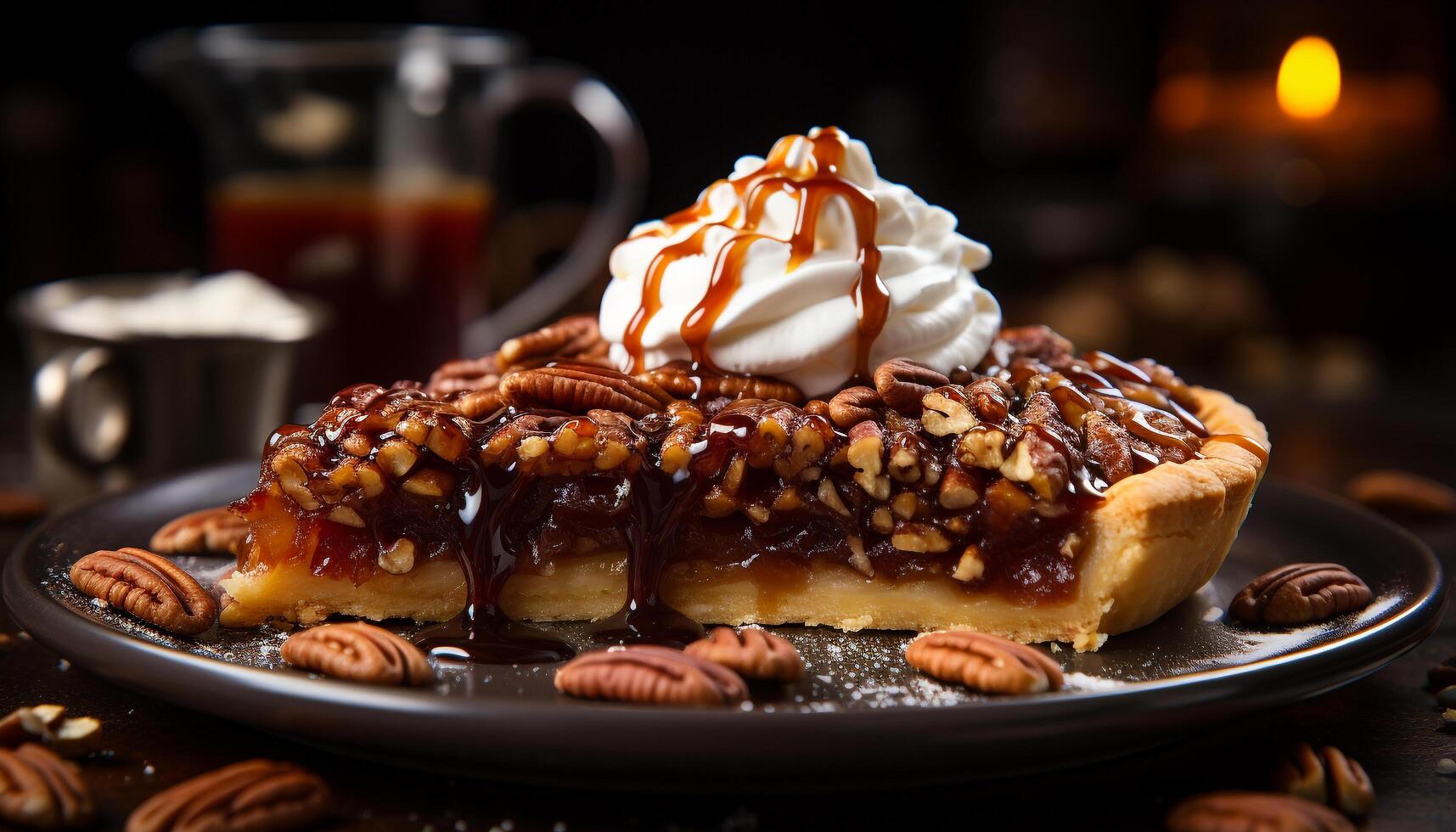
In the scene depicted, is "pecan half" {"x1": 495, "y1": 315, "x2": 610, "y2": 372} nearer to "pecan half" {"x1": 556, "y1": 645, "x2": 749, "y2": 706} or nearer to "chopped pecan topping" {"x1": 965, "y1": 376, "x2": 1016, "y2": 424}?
"chopped pecan topping" {"x1": 965, "y1": 376, "x2": 1016, "y2": 424}

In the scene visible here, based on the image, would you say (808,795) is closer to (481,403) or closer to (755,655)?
(755,655)

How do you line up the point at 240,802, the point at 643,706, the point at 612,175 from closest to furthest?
the point at 240,802 → the point at 643,706 → the point at 612,175

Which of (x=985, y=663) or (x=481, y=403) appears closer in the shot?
(x=985, y=663)

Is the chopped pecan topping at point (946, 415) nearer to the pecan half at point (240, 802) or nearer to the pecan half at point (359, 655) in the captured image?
the pecan half at point (359, 655)

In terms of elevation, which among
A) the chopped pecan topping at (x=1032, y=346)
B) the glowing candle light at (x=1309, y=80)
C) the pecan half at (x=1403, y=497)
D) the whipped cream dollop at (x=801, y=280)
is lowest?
the pecan half at (x=1403, y=497)

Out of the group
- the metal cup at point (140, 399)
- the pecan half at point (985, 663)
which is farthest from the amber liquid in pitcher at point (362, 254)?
the pecan half at point (985, 663)

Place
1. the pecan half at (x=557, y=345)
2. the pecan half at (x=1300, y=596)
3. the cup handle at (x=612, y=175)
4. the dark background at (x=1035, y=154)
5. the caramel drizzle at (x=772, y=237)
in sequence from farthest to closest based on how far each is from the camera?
the dark background at (x=1035, y=154) → the cup handle at (x=612, y=175) → the pecan half at (x=557, y=345) → the caramel drizzle at (x=772, y=237) → the pecan half at (x=1300, y=596)

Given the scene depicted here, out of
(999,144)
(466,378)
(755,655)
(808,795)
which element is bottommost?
(808,795)

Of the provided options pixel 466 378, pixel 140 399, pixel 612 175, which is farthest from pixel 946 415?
pixel 612 175
